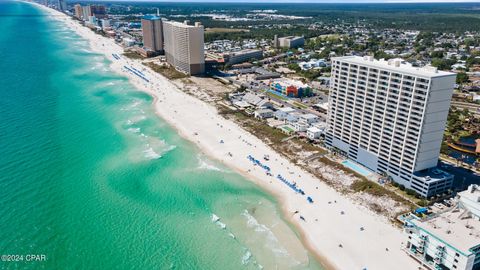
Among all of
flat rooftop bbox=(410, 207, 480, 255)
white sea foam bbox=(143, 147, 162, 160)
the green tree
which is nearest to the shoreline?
flat rooftop bbox=(410, 207, 480, 255)

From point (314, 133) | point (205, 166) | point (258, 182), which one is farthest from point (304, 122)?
point (205, 166)

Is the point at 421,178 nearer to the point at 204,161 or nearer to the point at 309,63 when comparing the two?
the point at 204,161

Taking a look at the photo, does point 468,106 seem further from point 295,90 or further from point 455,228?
point 455,228

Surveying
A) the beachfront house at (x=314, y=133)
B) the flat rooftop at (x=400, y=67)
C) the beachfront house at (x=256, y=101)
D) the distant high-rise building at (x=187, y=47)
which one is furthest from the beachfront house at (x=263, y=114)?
the distant high-rise building at (x=187, y=47)

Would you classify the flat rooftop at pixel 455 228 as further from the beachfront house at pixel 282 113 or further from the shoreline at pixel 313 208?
the beachfront house at pixel 282 113

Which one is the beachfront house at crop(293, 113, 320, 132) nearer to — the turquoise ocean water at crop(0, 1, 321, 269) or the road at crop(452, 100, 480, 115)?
the turquoise ocean water at crop(0, 1, 321, 269)

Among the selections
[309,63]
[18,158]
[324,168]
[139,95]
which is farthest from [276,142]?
[309,63]
